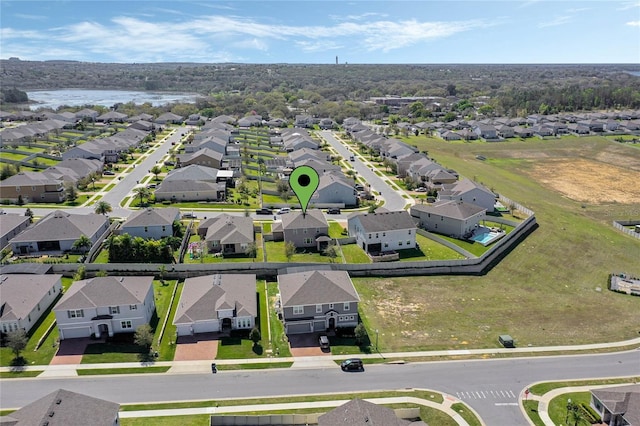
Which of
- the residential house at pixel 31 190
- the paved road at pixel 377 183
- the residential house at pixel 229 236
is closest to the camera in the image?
the residential house at pixel 229 236

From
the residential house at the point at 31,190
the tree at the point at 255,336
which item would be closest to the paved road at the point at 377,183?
the tree at the point at 255,336

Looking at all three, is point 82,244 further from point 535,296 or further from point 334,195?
point 535,296

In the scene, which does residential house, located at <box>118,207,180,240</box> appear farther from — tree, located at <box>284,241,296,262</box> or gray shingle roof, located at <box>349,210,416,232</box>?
gray shingle roof, located at <box>349,210,416,232</box>

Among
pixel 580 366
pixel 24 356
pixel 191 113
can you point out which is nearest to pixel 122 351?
pixel 24 356

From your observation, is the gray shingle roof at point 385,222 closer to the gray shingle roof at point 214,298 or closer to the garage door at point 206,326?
the gray shingle roof at point 214,298

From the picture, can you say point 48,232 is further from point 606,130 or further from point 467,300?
point 606,130

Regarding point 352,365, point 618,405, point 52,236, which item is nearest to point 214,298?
point 352,365

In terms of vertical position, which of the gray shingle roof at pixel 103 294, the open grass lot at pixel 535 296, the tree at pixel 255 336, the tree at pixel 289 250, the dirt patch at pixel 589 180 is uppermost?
the gray shingle roof at pixel 103 294

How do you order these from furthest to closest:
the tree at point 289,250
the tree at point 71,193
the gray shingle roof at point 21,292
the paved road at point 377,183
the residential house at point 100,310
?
the paved road at point 377,183 < the tree at point 71,193 < the tree at point 289,250 < the gray shingle roof at point 21,292 < the residential house at point 100,310
